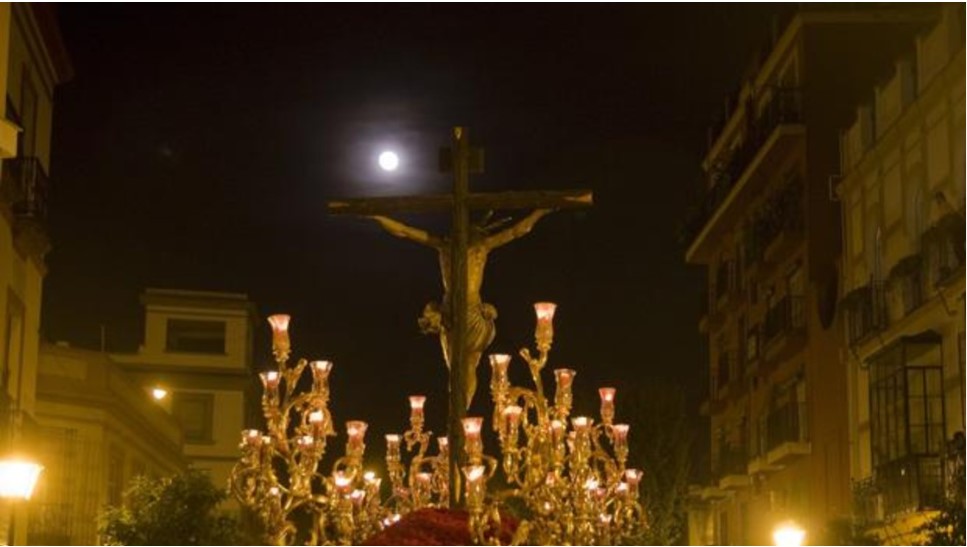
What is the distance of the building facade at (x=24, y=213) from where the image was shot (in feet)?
65.9

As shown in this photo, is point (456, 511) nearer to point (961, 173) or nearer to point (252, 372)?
point (961, 173)

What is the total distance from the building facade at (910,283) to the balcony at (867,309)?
0.02m

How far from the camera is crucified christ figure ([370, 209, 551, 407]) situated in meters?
12.2

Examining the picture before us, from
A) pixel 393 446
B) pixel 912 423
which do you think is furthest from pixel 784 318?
pixel 393 446

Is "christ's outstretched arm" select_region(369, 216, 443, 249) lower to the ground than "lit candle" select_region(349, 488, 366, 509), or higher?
higher

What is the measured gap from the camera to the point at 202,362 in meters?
49.4

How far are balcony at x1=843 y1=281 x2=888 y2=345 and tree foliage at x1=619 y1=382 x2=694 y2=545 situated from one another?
1414 cm

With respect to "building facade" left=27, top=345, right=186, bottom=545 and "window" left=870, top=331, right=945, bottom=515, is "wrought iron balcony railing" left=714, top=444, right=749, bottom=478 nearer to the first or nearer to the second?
"window" left=870, top=331, right=945, bottom=515

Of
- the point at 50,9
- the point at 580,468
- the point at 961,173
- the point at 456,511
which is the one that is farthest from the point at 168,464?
the point at 456,511

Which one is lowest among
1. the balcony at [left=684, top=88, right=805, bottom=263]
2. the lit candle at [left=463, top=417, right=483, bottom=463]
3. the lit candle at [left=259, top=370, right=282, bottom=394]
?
the lit candle at [left=463, top=417, right=483, bottom=463]

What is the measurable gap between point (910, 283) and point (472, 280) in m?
13.9

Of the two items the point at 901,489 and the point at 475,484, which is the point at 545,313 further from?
the point at 901,489

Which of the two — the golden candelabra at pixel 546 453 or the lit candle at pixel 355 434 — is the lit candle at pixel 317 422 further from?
the golden candelabra at pixel 546 453

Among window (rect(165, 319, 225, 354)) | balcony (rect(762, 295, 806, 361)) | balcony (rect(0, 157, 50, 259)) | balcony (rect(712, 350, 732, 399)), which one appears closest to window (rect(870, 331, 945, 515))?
balcony (rect(762, 295, 806, 361))
